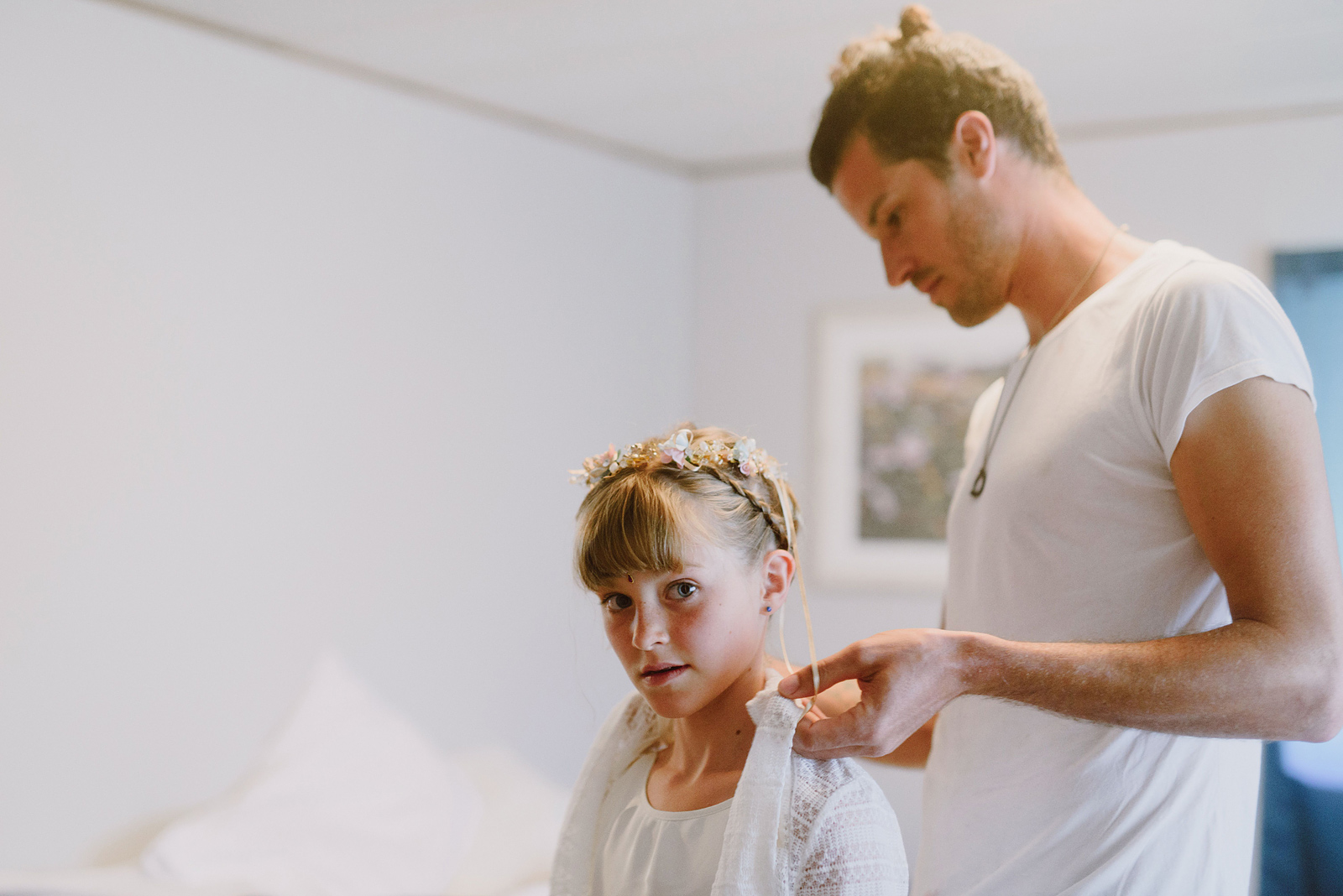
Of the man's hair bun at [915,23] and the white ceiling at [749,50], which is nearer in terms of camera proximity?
the man's hair bun at [915,23]

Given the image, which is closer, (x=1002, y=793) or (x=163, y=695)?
(x=1002, y=793)

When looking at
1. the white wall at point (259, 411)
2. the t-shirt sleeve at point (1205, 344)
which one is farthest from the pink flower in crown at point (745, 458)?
the white wall at point (259, 411)

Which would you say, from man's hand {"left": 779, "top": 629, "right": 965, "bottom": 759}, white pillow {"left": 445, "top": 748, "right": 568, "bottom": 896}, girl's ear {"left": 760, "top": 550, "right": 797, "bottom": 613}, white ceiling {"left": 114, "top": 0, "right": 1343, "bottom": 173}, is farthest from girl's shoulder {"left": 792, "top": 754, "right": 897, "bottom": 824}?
white ceiling {"left": 114, "top": 0, "right": 1343, "bottom": 173}

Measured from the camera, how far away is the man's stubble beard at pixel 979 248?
1457 mm

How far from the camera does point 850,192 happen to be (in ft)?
5.17

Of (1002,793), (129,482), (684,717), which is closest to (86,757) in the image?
(129,482)

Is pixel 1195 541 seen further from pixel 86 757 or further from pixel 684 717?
pixel 86 757

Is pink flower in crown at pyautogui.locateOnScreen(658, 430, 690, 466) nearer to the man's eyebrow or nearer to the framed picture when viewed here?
the man's eyebrow

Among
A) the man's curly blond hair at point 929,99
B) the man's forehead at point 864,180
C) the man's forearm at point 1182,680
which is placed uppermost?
the man's curly blond hair at point 929,99

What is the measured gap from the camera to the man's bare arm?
3.38ft

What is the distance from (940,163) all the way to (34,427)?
73.6 inches

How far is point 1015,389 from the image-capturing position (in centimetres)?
145

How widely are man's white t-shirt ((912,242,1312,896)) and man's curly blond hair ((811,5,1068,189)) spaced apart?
0.26 m

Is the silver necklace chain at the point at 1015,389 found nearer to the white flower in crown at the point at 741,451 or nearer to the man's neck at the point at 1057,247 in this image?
the man's neck at the point at 1057,247
